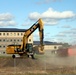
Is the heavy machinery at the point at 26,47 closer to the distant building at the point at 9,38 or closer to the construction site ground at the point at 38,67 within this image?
the construction site ground at the point at 38,67

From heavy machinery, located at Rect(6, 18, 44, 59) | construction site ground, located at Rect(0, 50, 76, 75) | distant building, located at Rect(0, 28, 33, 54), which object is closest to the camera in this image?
construction site ground, located at Rect(0, 50, 76, 75)

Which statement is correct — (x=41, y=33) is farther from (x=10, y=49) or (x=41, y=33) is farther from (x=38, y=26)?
(x=10, y=49)

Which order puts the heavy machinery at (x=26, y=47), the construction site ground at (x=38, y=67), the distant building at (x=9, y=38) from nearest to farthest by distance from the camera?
the construction site ground at (x=38, y=67) → the heavy machinery at (x=26, y=47) → the distant building at (x=9, y=38)

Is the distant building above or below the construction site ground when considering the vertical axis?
above

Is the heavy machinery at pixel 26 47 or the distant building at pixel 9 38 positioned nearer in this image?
the heavy machinery at pixel 26 47

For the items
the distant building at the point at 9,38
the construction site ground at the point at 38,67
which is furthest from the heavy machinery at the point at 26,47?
the distant building at the point at 9,38

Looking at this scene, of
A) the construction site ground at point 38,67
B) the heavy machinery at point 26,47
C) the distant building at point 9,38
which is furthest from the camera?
the distant building at point 9,38

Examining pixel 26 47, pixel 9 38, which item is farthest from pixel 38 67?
pixel 9 38

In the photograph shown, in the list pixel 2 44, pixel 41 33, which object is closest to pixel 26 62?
pixel 41 33

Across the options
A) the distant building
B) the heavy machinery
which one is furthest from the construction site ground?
the distant building

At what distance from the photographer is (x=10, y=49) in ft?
189

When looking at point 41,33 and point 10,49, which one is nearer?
point 41,33

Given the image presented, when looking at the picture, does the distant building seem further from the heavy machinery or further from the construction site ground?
the construction site ground

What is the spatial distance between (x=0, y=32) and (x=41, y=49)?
115116 mm
